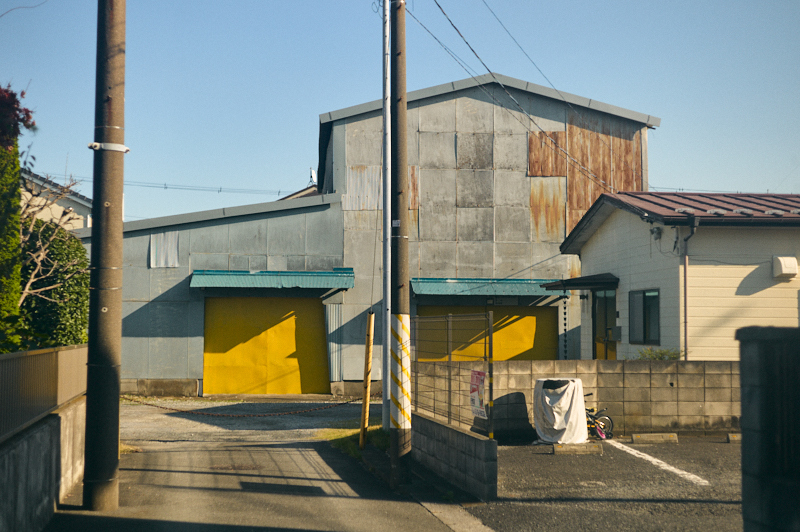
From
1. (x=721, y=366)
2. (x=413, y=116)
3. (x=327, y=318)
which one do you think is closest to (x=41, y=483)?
(x=721, y=366)

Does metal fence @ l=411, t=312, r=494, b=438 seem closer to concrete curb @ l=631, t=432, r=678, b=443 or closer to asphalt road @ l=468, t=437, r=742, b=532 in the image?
asphalt road @ l=468, t=437, r=742, b=532

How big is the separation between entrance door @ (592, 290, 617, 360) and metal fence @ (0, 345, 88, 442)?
12.3 metres

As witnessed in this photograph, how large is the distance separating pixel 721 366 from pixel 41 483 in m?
11.3

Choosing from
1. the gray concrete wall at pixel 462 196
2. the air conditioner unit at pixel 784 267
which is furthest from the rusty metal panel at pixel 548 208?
the air conditioner unit at pixel 784 267

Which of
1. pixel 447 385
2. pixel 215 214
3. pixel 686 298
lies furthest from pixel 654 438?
pixel 215 214

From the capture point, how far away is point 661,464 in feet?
33.8

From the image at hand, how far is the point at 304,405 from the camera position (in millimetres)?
19453

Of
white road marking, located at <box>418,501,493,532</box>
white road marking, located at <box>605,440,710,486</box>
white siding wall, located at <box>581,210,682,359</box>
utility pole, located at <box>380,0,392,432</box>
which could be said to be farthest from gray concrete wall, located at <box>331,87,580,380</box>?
white road marking, located at <box>418,501,493,532</box>

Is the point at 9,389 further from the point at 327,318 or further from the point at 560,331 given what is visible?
the point at 560,331

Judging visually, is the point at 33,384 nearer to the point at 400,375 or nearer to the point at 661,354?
the point at 400,375

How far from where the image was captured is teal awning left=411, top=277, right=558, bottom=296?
21281 mm

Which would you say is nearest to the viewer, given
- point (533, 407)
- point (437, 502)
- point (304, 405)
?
point (437, 502)

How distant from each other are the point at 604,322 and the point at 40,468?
47.7ft

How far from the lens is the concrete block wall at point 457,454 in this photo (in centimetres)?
814
